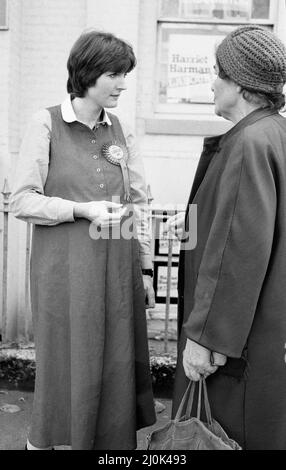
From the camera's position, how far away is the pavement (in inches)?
140

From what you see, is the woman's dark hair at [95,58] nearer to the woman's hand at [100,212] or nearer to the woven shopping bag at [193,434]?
the woman's hand at [100,212]

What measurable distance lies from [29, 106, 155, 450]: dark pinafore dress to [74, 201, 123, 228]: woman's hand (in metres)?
0.11

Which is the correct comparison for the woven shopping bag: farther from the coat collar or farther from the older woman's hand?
the coat collar

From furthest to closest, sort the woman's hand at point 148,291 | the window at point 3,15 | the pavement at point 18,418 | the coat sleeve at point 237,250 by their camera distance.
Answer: the window at point 3,15 → the pavement at point 18,418 → the woman's hand at point 148,291 → the coat sleeve at point 237,250

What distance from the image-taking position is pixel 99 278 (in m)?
2.68

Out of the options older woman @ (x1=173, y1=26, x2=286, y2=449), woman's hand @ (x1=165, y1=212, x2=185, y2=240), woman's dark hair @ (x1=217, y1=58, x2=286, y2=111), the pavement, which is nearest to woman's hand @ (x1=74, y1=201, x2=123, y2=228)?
woman's hand @ (x1=165, y1=212, x2=185, y2=240)

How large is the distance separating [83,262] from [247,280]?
2.97 ft

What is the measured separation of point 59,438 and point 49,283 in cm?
78

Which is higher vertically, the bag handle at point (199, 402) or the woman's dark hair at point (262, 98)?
the woman's dark hair at point (262, 98)

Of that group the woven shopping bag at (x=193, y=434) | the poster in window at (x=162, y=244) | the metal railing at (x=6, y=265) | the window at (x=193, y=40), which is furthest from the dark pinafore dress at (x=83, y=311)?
the window at (x=193, y=40)

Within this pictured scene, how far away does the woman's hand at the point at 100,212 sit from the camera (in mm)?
2447

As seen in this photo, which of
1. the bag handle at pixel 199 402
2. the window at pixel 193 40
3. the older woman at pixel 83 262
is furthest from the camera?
the window at pixel 193 40

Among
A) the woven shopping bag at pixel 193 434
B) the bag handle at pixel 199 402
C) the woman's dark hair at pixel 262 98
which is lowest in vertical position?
the woven shopping bag at pixel 193 434
